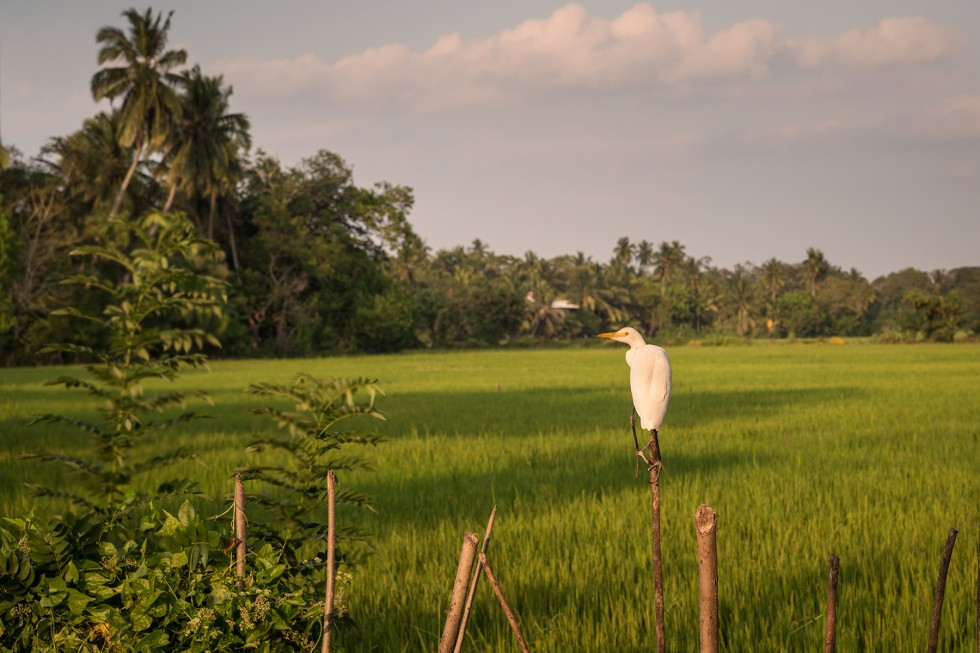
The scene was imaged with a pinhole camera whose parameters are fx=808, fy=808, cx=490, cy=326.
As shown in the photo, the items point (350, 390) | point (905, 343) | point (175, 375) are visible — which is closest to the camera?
point (350, 390)

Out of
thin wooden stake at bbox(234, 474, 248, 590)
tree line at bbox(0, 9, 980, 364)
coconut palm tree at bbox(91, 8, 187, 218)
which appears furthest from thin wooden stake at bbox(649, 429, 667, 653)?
coconut palm tree at bbox(91, 8, 187, 218)

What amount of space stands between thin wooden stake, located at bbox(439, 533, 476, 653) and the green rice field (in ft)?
5.43

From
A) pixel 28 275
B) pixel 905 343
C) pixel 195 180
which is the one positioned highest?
pixel 195 180

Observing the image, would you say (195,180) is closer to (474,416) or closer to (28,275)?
(28,275)

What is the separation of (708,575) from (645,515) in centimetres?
487

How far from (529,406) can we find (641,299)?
75.7 meters

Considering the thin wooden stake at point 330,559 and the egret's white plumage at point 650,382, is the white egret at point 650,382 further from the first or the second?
the thin wooden stake at point 330,559

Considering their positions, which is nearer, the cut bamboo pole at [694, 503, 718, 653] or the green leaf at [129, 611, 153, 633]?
the cut bamboo pole at [694, 503, 718, 653]

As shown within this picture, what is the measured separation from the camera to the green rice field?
3.76 m

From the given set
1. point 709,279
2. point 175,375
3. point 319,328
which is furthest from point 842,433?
point 709,279

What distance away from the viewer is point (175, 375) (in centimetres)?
397

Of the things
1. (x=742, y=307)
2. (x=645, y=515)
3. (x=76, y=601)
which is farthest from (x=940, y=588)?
(x=742, y=307)

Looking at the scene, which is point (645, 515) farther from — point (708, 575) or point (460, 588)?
point (708, 575)

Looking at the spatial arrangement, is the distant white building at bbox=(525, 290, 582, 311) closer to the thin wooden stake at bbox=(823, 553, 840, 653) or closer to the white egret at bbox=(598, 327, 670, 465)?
the white egret at bbox=(598, 327, 670, 465)
